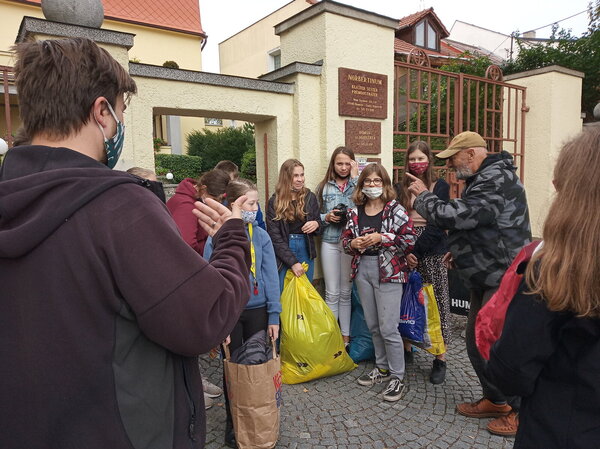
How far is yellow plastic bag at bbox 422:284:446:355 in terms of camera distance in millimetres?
3578

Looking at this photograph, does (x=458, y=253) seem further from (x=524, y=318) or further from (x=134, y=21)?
(x=134, y=21)

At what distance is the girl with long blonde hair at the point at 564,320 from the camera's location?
1204mm

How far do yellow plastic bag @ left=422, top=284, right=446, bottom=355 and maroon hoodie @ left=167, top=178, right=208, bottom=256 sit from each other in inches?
77.6

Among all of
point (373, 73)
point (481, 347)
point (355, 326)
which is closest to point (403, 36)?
point (373, 73)

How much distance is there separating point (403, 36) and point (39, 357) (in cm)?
2292

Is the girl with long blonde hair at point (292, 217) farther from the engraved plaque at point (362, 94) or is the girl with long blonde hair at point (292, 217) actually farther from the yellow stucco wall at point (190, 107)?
the engraved plaque at point (362, 94)

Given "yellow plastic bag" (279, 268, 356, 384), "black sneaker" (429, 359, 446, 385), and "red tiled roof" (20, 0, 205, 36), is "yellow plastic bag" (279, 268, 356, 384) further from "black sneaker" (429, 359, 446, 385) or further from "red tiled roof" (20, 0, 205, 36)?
"red tiled roof" (20, 0, 205, 36)

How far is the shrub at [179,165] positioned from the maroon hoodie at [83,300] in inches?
611

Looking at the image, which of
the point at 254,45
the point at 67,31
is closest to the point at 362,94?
the point at 67,31

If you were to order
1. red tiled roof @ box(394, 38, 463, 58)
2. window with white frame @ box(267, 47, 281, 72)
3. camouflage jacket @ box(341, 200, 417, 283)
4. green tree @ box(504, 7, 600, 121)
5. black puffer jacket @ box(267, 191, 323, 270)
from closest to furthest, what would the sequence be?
camouflage jacket @ box(341, 200, 417, 283) < black puffer jacket @ box(267, 191, 323, 270) < green tree @ box(504, 7, 600, 121) < red tiled roof @ box(394, 38, 463, 58) < window with white frame @ box(267, 47, 281, 72)

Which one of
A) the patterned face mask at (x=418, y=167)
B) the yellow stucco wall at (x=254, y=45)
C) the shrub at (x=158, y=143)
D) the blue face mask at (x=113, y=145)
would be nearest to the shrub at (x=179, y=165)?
the shrub at (x=158, y=143)

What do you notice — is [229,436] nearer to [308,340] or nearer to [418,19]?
[308,340]

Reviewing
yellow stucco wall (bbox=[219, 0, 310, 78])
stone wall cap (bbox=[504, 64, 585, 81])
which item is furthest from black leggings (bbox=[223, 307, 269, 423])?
yellow stucco wall (bbox=[219, 0, 310, 78])

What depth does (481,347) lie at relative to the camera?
67.2 inches
